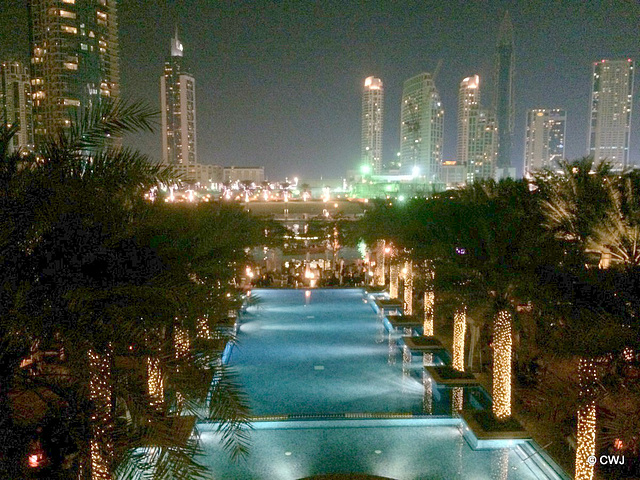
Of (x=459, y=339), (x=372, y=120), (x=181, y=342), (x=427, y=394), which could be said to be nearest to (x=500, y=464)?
(x=427, y=394)

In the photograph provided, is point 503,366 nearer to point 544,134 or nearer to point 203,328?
point 203,328

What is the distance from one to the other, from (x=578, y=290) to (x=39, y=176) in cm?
509

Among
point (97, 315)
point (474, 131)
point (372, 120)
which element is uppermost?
point (372, 120)

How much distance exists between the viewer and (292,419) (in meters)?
9.02

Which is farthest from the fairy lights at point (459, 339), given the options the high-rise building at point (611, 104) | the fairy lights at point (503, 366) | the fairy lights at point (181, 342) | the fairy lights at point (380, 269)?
the high-rise building at point (611, 104)

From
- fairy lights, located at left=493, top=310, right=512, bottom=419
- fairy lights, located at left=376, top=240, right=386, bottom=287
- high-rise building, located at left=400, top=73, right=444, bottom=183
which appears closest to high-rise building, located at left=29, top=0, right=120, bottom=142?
fairy lights, located at left=376, top=240, right=386, bottom=287

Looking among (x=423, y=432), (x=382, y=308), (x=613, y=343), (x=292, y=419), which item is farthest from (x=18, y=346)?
(x=382, y=308)

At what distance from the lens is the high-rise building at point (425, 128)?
465ft

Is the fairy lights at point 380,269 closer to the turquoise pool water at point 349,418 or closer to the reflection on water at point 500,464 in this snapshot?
the turquoise pool water at point 349,418

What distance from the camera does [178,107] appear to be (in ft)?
538

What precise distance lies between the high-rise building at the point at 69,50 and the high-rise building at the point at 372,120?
120678 millimetres

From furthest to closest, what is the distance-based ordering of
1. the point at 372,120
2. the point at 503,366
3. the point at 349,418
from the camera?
the point at 372,120
the point at 349,418
the point at 503,366

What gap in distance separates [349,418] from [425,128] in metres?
142

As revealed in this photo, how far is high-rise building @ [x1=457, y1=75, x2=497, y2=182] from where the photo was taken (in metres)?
165
